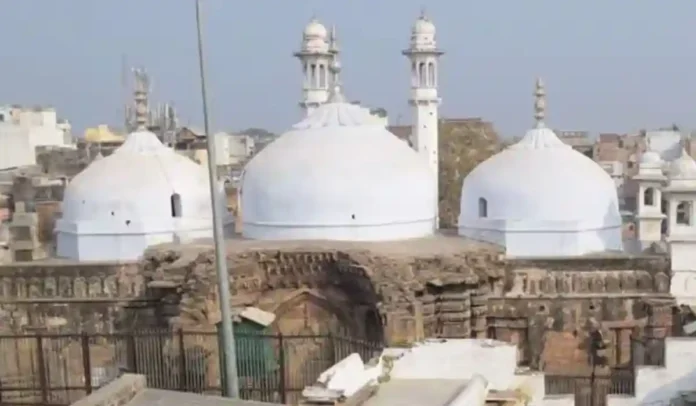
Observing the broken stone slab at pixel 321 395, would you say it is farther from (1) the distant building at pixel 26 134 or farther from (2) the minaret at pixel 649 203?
(1) the distant building at pixel 26 134

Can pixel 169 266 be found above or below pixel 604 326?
above

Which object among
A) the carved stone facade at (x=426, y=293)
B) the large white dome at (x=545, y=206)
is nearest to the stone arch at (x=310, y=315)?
the carved stone facade at (x=426, y=293)

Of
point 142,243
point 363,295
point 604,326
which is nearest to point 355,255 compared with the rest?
point 363,295

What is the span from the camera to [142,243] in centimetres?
1812

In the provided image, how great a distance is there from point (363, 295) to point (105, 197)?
6.64 metres

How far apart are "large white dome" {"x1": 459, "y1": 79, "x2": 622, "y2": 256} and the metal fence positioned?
5.83 metres

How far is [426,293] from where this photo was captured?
1414 centimetres

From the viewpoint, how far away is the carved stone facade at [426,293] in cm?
1399

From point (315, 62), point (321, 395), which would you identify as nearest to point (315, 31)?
point (315, 62)

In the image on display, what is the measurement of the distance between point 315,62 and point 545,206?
337 inches

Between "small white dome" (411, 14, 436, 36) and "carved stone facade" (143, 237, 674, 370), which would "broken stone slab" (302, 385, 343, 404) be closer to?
"carved stone facade" (143, 237, 674, 370)

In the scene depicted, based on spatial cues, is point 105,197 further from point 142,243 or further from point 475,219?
point 475,219

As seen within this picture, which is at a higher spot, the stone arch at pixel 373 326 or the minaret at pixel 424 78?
the minaret at pixel 424 78

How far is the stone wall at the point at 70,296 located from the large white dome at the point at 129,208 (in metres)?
0.89
